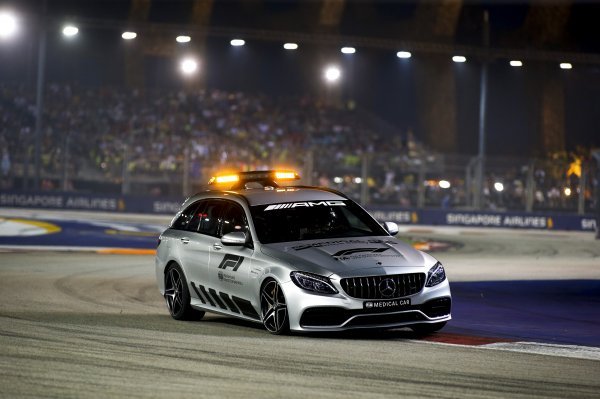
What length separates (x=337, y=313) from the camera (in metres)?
10.3

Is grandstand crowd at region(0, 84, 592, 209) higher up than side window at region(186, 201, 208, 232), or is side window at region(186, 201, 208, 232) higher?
grandstand crowd at region(0, 84, 592, 209)

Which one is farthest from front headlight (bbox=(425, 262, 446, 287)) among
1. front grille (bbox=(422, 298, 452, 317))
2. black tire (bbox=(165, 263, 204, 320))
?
black tire (bbox=(165, 263, 204, 320))

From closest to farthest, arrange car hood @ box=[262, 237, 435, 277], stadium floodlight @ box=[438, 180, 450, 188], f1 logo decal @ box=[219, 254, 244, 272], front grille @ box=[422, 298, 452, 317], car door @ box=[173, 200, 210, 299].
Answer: car hood @ box=[262, 237, 435, 277] < front grille @ box=[422, 298, 452, 317] < f1 logo decal @ box=[219, 254, 244, 272] < car door @ box=[173, 200, 210, 299] < stadium floodlight @ box=[438, 180, 450, 188]

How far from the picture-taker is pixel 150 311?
13.0 metres

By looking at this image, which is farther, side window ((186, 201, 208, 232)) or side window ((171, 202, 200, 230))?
side window ((171, 202, 200, 230))

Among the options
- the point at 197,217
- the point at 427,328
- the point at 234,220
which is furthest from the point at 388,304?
the point at 197,217

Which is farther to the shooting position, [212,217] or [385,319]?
[212,217]

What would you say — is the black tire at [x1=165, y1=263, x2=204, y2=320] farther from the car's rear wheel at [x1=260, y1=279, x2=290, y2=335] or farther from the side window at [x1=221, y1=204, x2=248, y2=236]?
the car's rear wheel at [x1=260, y1=279, x2=290, y2=335]

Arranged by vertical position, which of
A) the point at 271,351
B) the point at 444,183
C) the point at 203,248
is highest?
the point at 444,183

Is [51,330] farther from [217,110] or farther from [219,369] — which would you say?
[217,110]

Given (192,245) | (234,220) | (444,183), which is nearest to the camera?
(234,220)

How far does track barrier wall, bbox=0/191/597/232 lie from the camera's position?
3731cm

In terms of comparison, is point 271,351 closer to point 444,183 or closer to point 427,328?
point 427,328

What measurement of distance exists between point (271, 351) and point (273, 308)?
123cm
